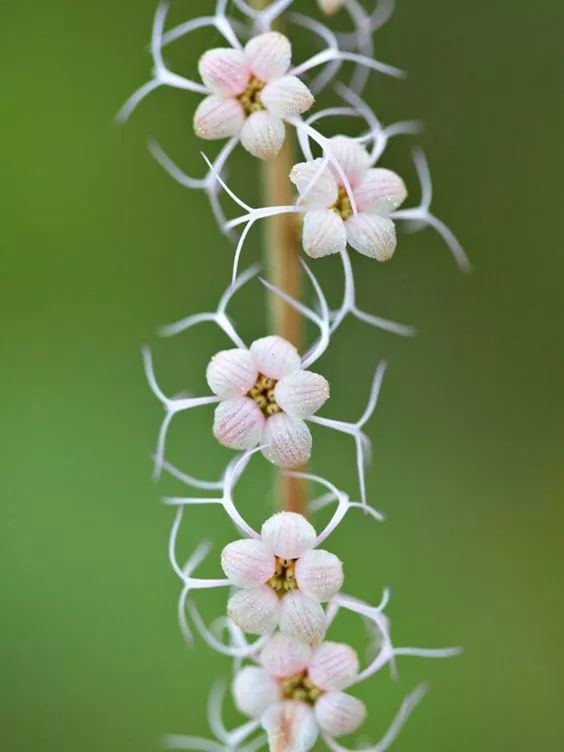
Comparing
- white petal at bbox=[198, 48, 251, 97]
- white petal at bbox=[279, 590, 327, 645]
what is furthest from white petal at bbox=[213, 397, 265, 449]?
white petal at bbox=[198, 48, 251, 97]

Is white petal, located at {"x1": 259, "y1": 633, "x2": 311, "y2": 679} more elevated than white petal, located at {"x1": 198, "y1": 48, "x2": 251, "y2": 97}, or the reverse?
white petal, located at {"x1": 198, "y1": 48, "x2": 251, "y2": 97}

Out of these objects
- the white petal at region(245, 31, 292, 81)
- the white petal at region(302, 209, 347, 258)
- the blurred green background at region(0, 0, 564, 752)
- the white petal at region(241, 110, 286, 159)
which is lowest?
the blurred green background at region(0, 0, 564, 752)

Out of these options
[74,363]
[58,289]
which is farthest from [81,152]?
[74,363]

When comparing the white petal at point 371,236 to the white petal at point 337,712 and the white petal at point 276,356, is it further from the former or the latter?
the white petal at point 337,712

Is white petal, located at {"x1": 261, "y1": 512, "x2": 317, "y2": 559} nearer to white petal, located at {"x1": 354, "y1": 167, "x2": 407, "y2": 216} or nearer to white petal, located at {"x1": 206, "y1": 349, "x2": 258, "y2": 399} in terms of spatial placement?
white petal, located at {"x1": 206, "y1": 349, "x2": 258, "y2": 399}

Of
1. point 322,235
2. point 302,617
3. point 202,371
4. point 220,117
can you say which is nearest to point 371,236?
point 322,235

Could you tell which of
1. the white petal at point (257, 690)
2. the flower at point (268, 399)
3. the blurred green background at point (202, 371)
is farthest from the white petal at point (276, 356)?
the blurred green background at point (202, 371)

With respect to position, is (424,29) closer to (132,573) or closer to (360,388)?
(360,388)
